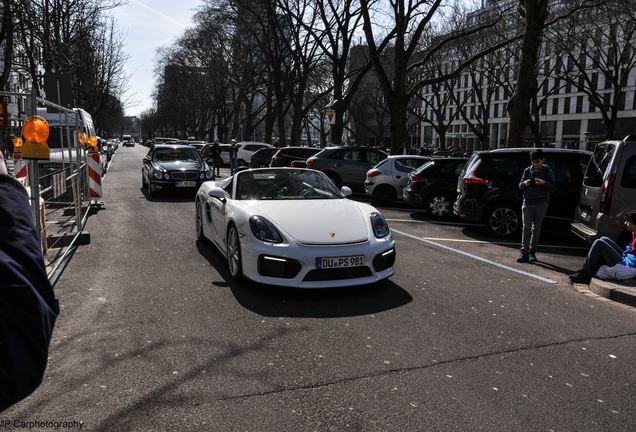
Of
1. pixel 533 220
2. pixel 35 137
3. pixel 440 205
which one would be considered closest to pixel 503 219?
pixel 533 220

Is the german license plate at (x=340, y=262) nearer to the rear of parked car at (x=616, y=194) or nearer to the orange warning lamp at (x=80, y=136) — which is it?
the rear of parked car at (x=616, y=194)

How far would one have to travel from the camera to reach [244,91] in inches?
1832

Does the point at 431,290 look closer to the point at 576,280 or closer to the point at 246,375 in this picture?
the point at 576,280

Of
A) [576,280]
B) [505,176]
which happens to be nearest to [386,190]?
[505,176]

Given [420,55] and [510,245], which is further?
[420,55]

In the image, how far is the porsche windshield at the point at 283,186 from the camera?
6766 millimetres

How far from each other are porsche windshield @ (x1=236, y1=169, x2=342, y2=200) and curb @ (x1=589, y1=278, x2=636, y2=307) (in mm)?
3309

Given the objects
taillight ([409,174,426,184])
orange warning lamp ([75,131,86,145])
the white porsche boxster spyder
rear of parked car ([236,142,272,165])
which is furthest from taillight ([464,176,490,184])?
rear of parked car ([236,142,272,165])

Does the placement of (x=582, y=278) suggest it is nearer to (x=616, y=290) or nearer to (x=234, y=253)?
(x=616, y=290)

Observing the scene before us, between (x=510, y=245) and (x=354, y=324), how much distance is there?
5.59 m

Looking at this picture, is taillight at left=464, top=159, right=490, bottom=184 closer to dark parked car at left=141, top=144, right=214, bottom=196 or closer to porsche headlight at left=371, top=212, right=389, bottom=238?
porsche headlight at left=371, top=212, right=389, bottom=238

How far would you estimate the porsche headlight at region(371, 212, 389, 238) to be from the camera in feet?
19.4

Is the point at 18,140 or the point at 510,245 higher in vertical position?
the point at 18,140

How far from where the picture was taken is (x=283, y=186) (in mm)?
6957
